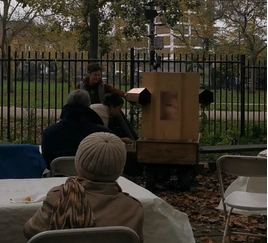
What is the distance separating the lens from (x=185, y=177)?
7180 mm

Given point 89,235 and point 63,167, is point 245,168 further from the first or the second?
point 89,235

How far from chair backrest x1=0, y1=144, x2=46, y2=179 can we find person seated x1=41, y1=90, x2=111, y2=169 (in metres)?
0.09

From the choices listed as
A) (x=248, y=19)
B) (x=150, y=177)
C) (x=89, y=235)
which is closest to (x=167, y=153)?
(x=150, y=177)

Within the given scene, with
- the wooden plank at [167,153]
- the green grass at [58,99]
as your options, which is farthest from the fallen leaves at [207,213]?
the green grass at [58,99]

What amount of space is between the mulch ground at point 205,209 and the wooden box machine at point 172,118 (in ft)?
1.66

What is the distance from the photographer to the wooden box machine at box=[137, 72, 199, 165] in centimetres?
673

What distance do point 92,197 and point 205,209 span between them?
4196 millimetres

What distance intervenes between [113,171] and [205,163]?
637 cm

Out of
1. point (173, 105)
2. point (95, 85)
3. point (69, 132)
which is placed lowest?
point (69, 132)

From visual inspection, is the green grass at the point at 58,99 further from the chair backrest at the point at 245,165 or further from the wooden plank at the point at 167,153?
the chair backrest at the point at 245,165

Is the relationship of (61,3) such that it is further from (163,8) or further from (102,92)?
(102,92)

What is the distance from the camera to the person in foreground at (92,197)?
7.82 feet

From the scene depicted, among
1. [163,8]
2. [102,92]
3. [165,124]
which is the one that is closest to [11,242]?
[165,124]

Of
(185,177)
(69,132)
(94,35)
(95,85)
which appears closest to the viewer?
(69,132)
